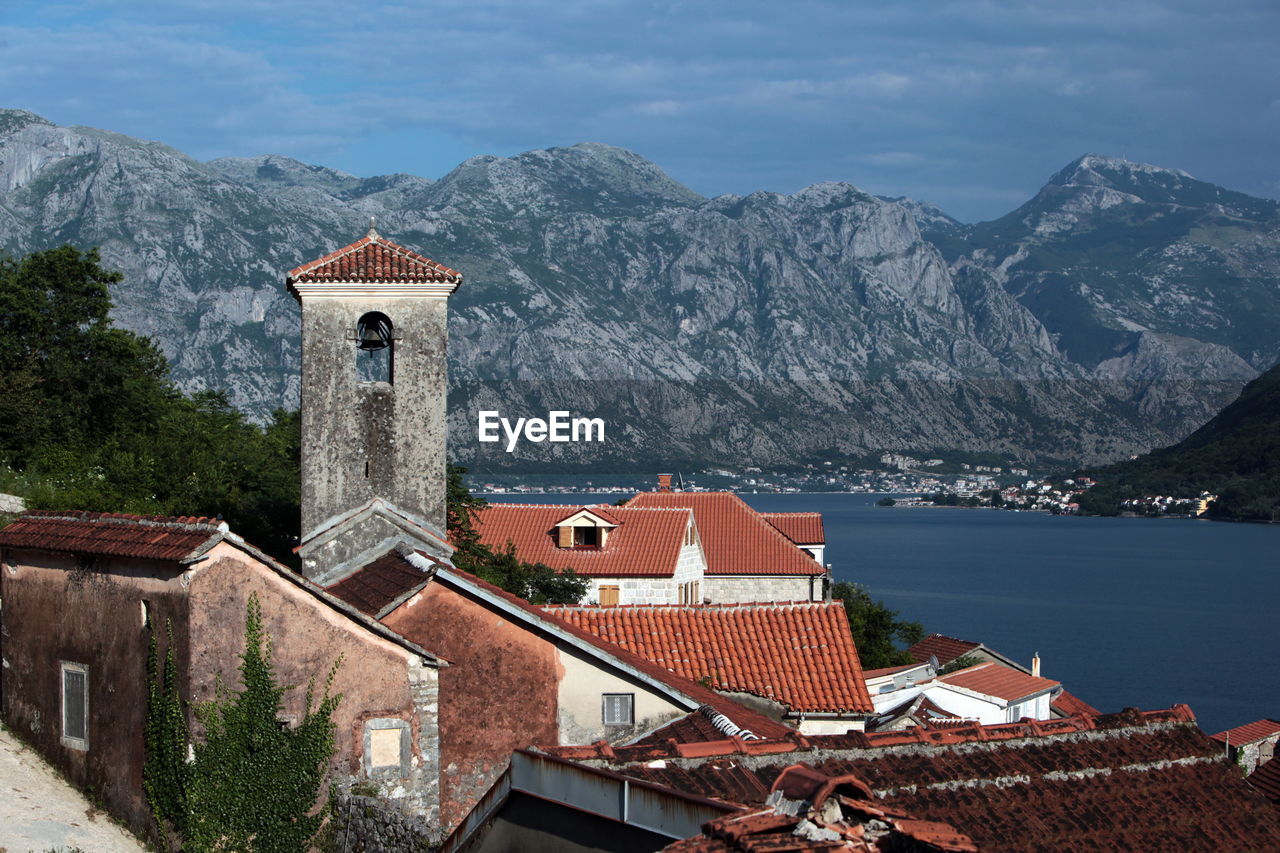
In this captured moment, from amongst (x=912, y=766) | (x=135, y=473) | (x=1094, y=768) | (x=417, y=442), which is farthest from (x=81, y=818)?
(x=135, y=473)

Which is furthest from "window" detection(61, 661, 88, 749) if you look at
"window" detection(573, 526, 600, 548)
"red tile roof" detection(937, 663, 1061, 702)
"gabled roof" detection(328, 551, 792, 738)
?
"window" detection(573, 526, 600, 548)

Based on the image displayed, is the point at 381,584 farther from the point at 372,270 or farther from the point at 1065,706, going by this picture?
the point at 1065,706

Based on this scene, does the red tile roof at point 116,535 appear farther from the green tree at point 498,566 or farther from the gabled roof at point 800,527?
the gabled roof at point 800,527

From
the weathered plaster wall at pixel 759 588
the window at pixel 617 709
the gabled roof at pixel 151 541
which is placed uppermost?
the gabled roof at pixel 151 541

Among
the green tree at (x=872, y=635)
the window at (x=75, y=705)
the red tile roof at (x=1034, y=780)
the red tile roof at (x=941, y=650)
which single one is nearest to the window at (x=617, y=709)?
the window at (x=75, y=705)

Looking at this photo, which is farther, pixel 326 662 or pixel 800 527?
pixel 800 527

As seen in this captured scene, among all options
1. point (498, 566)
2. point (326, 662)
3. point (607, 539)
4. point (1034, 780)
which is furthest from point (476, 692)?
point (607, 539)
